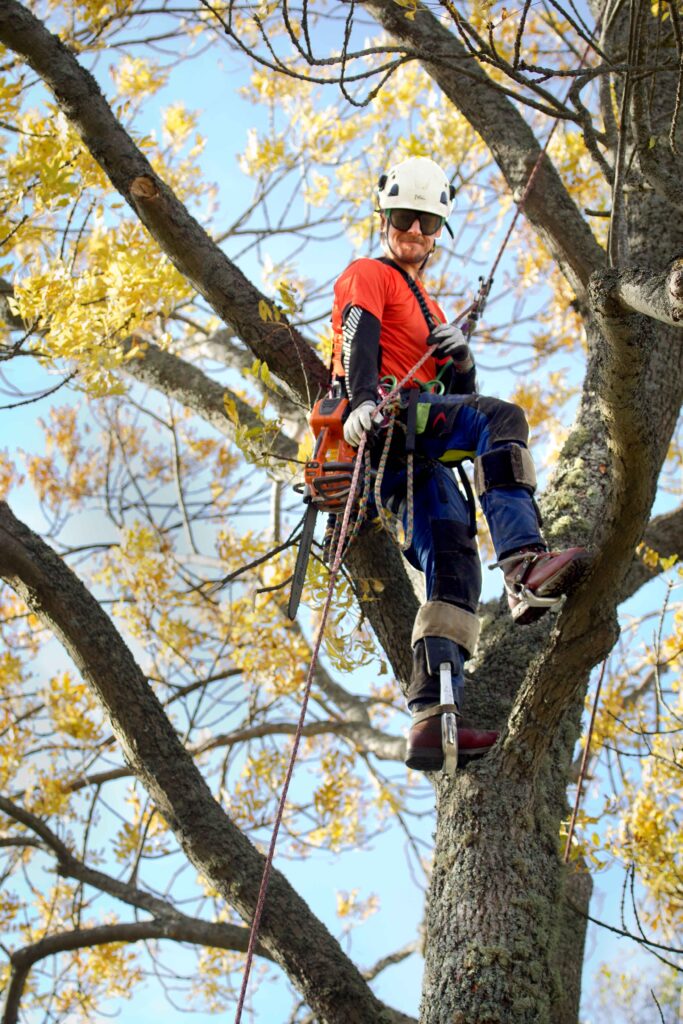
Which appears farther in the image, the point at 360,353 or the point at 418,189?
the point at 418,189

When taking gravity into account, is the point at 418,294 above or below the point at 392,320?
above

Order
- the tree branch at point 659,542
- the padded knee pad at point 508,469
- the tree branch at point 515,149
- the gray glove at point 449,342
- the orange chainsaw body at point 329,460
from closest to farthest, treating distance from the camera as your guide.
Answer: the padded knee pad at point 508,469, the orange chainsaw body at point 329,460, the gray glove at point 449,342, the tree branch at point 515,149, the tree branch at point 659,542

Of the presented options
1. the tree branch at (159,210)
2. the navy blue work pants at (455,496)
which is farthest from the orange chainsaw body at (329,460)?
the tree branch at (159,210)

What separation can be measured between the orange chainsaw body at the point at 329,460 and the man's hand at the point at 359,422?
0.12 m

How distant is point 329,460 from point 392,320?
66 centimetres

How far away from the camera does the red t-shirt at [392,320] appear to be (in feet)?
12.4

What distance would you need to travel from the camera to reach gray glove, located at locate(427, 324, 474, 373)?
3760 millimetres

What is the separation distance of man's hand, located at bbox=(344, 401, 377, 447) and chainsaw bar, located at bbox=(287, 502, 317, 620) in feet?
1.09

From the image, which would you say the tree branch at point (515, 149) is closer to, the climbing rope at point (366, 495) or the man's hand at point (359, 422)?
the climbing rope at point (366, 495)

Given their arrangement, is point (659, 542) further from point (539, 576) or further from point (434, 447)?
point (539, 576)

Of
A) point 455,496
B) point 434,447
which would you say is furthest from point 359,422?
point 455,496

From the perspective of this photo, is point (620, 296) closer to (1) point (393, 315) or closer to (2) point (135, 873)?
(1) point (393, 315)

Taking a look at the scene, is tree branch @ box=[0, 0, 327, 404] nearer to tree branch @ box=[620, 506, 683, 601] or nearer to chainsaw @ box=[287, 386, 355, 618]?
chainsaw @ box=[287, 386, 355, 618]

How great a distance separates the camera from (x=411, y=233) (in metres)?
4.02
